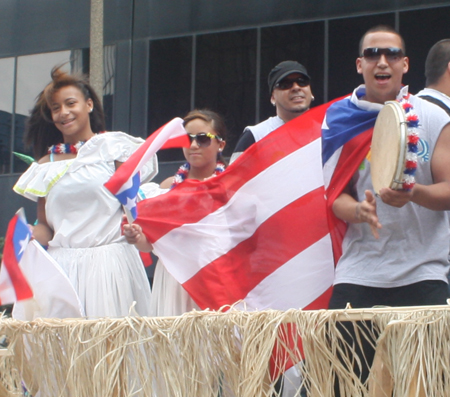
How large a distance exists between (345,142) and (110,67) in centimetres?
1076

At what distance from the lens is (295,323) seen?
2.40 metres

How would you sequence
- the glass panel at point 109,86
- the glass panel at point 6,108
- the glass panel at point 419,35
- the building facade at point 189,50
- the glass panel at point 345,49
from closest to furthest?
1. the glass panel at point 419,35
2. the glass panel at point 345,49
3. the building facade at point 189,50
4. the glass panel at point 109,86
5. the glass panel at point 6,108

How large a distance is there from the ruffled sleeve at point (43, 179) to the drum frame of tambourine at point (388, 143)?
1.83 meters

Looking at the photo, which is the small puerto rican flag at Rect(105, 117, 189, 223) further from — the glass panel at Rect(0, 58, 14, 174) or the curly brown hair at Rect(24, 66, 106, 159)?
the glass panel at Rect(0, 58, 14, 174)

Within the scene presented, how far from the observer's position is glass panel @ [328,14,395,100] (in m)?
11.4

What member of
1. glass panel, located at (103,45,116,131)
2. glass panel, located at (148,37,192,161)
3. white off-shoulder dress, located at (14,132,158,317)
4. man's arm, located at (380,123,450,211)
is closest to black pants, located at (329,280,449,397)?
man's arm, located at (380,123,450,211)

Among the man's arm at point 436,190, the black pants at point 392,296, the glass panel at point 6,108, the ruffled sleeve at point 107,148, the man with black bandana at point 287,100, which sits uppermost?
the glass panel at point 6,108

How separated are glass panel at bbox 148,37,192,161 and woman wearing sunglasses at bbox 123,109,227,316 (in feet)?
27.0

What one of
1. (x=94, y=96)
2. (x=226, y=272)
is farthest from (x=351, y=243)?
(x=94, y=96)

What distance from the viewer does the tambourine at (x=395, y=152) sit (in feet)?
8.14

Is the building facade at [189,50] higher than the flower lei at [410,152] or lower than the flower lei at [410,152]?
higher

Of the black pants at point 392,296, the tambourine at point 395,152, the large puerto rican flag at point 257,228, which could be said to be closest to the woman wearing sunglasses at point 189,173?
the large puerto rican flag at point 257,228

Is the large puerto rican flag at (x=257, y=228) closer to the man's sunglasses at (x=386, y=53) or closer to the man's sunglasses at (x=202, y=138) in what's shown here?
the man's sunglasses at (x=202, y=138)

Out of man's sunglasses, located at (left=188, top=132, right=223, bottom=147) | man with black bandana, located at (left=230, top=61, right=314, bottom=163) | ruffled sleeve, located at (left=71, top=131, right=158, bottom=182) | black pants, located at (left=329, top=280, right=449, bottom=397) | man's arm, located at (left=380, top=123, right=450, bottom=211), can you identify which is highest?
man with black bandana, located at (left=230, top=61, right=314, bottom=163)
